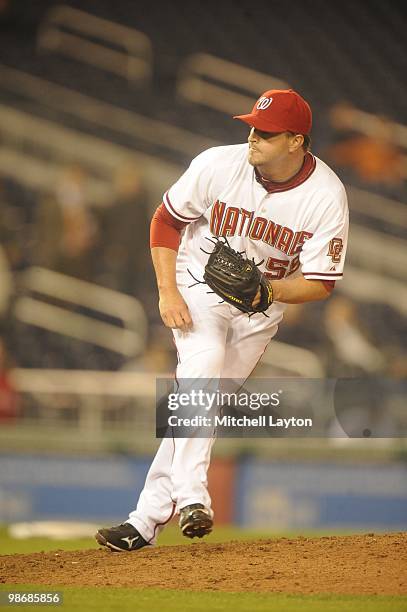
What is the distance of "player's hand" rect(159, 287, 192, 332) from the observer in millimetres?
3615

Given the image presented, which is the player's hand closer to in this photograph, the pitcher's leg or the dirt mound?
the pitcher's leg

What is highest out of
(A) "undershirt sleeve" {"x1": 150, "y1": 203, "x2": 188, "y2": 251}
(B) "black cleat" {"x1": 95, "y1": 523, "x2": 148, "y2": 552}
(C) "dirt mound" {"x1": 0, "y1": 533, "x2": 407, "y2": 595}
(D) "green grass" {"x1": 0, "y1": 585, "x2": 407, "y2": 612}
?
(A) "undershirt sleeve" {"x1": 150, "y1": 203, "x2": 188, "y2": 251}

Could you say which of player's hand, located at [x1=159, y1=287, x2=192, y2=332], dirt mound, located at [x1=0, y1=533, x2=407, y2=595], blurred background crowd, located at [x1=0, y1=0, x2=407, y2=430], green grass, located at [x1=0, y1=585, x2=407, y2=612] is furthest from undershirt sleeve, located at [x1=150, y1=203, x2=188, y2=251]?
blurred background crowd, located at [x1=0, y1=0, x2=407, y2=430]

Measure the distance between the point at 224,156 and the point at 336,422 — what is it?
307 centimetres

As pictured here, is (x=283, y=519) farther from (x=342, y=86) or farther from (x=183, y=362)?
(x=342, y=86)

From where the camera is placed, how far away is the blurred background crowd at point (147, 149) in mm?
8430

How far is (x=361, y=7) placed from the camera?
1070 cm

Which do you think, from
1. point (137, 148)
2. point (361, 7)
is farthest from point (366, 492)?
point (361, 7)

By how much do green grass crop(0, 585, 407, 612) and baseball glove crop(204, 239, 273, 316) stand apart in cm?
99

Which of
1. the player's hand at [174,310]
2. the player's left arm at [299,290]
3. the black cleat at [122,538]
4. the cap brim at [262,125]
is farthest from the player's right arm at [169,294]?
the black cleat at [122,538]

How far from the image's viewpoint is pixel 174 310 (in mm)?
3617

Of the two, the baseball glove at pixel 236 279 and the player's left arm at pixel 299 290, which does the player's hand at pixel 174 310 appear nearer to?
the baseball glove at pixel 236 279

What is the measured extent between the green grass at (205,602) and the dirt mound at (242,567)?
0.08m

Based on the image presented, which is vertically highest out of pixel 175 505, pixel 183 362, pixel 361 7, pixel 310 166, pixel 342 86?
pixel 361 7
